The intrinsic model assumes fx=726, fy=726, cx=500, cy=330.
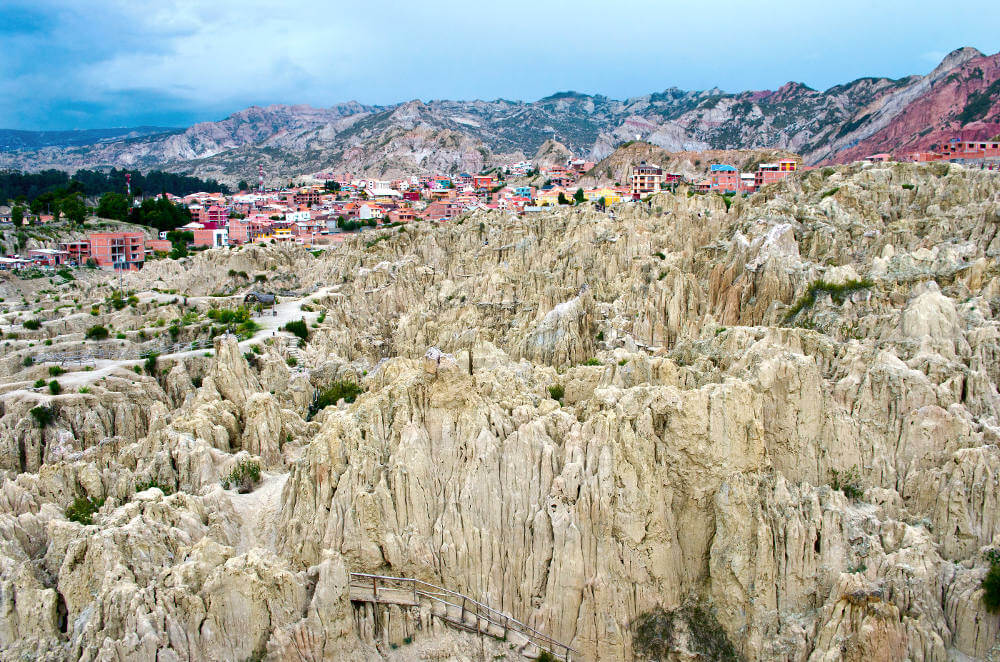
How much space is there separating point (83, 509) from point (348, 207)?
95.5 meters

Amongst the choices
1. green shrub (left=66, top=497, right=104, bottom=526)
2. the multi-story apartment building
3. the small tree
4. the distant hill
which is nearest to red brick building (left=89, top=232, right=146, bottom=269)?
the small tree

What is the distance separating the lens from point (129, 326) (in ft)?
163

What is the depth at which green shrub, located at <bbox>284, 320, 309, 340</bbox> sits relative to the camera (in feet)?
161

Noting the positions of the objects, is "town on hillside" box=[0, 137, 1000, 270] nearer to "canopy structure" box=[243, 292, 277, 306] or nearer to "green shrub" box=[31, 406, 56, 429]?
"canopy structure" box=[243, 292, 277, 306]

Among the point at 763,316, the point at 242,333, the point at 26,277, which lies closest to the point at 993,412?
the point at 763,316

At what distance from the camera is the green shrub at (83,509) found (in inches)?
875

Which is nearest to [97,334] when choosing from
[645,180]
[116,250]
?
[116,250]

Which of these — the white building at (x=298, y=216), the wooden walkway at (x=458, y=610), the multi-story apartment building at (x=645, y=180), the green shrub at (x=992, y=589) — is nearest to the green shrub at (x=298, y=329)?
the wooden walkway at (x=458, y=610)

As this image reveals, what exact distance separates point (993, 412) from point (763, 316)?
652 inches

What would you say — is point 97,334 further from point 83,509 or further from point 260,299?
point 83,509

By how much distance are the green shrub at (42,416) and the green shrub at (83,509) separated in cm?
1159

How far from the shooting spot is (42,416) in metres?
33.1

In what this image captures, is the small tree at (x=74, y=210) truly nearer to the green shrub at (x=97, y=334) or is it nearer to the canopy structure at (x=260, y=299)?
the canopy structure at (x=260, y=299)

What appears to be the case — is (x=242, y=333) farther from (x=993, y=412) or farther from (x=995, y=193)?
(x=995, y=193)
